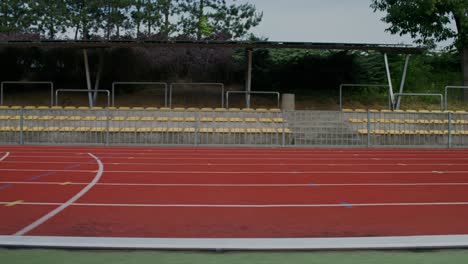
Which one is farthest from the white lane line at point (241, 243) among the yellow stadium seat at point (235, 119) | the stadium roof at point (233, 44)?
the stadium roof at point (233, 44)

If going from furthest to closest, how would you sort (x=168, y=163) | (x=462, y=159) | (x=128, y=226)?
(x=462, y=159) < (x=168, y=163) < (x=128, y=226)

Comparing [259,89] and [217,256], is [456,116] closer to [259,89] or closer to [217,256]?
[259,89]

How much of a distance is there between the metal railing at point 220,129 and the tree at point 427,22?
7928 millimetres

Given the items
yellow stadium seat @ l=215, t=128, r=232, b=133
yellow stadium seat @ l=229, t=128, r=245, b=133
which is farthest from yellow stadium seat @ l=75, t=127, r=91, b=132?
yellow stadium seat @ l=229, t=128, r=245, b=133

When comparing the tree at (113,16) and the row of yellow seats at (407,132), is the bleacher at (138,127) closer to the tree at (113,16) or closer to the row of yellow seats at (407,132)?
the row of yellow seats at (407,132)

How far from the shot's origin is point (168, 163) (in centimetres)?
1214

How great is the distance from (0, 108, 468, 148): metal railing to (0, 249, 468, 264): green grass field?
48.4 feet

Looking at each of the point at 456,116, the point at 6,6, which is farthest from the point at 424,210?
the point at 6,6

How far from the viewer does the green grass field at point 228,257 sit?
3.73 meters

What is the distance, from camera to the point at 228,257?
151 inches

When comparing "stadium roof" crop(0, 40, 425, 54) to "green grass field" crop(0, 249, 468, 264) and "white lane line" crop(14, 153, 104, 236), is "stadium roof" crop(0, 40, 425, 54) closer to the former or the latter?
"white lane line" crop(14, 153, 104, 236)

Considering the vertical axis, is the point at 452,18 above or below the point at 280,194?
above

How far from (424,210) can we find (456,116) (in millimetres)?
15704

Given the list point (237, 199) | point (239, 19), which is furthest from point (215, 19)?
point (237, 199)
